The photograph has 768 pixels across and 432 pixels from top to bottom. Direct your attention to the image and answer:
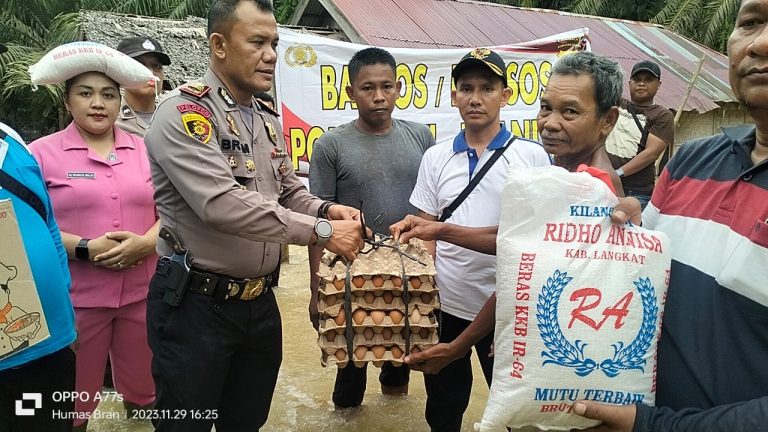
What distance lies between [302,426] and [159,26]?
443cm

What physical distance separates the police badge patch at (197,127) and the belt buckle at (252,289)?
64 centimetres

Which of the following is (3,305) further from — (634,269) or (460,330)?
(634,269)

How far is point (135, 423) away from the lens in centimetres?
335

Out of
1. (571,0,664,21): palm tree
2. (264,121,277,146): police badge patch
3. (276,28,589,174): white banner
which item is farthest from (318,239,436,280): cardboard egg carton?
(571,0,664,21): palm tree

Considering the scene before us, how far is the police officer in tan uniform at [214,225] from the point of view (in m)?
2.09

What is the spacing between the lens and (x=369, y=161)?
3150mm

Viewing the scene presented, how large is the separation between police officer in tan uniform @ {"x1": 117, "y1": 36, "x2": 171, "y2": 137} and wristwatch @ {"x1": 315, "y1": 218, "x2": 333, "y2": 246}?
71.6 inches

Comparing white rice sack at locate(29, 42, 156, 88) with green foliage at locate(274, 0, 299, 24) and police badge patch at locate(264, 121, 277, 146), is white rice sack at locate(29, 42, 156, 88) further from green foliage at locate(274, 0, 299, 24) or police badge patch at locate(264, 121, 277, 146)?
green foliage at locate(274, 0, 299, 24)

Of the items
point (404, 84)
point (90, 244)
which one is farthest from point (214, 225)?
point (404, 84)

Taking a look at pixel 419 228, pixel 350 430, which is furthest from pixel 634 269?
pixel 350 430

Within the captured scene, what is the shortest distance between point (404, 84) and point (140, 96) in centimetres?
314

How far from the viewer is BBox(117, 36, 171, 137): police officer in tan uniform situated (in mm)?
3555

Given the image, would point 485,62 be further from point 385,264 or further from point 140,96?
point 140,96

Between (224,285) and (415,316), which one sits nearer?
(415,316)
